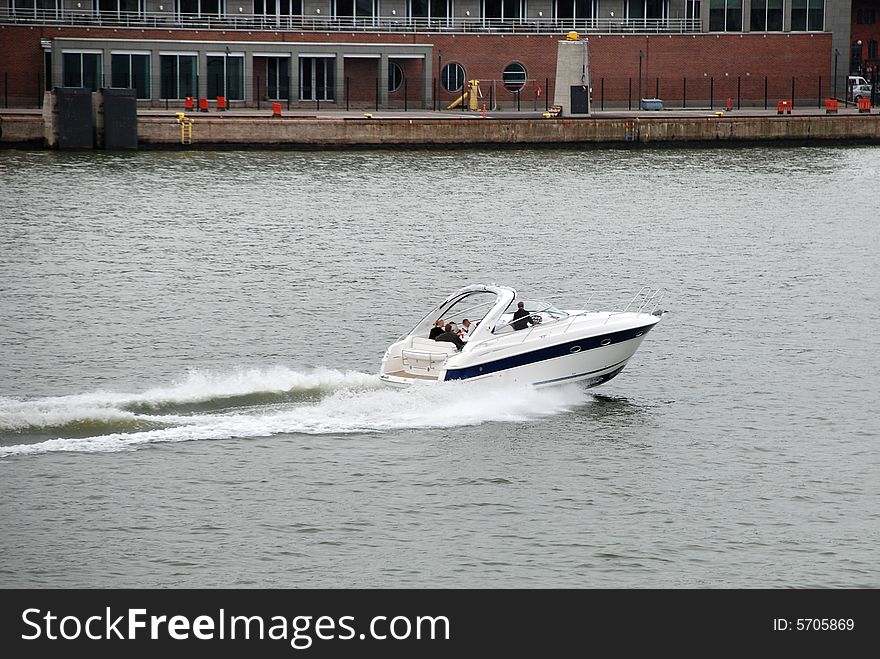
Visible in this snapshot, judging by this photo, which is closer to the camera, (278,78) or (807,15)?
(278,78)

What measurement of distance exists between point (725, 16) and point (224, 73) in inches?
1402

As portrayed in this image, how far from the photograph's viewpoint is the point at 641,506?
2962 cm

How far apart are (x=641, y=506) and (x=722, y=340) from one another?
15.3 metres

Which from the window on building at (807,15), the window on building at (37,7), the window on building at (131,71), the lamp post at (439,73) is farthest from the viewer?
the window on building at (807,15)

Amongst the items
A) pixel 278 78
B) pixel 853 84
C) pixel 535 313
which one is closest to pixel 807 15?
pixel 853 84

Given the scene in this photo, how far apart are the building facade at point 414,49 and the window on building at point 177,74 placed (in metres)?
0.08

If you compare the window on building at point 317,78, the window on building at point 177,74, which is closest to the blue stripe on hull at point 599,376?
the window on building at point 177,74

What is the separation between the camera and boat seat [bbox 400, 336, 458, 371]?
34625mm

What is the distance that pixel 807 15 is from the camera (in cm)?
11000

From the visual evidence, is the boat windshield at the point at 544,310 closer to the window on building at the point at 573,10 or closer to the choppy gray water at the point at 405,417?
the choppy gray water at the point at 405,417

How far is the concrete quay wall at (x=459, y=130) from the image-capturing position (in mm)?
89125

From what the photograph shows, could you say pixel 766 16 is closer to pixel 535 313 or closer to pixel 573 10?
pixel 573 10

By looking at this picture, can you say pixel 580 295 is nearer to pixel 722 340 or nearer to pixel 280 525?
pixel 722 340
